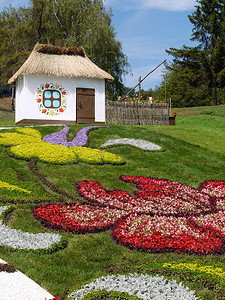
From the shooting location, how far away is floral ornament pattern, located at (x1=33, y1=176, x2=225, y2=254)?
768 cm

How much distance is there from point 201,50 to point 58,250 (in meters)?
51.7

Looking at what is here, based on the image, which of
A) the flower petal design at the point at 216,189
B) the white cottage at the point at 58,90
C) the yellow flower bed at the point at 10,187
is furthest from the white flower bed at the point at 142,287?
the white cottage at the point at 58,90

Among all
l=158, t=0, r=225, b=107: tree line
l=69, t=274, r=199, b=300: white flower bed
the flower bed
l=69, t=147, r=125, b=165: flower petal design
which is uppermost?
l=158, t=0, r=225, b=107: tree line

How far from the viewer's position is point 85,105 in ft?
85.4

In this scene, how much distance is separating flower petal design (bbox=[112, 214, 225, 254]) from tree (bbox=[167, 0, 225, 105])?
45.8 m

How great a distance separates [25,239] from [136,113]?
21551mm

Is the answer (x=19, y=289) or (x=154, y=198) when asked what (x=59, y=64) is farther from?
(x=19, y=289)

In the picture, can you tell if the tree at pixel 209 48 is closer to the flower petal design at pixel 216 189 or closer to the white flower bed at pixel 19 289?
the flower petal design at pixel 216 189

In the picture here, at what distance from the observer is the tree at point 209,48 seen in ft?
170

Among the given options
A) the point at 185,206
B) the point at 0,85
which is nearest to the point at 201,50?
the point at 0,85

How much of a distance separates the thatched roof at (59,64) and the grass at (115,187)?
22.3ft

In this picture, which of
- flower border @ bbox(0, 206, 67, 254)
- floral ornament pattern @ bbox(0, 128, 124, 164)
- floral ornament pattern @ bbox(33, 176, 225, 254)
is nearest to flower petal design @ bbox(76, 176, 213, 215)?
floral ornament pattern @ bbox(33, 176, 225, 254)

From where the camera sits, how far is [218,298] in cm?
536

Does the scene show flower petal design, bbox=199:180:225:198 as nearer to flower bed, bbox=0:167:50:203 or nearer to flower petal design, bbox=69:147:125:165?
flower petal design, bbox=69:147:125:165
